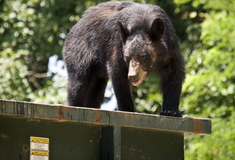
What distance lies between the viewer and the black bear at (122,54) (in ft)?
20.9

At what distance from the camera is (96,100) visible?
7680mm

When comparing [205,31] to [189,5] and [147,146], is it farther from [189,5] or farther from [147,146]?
[147,146]

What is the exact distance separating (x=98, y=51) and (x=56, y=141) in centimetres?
326

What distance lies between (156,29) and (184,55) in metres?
6.09

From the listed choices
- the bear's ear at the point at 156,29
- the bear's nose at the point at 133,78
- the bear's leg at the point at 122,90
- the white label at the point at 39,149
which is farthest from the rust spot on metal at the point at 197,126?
the bear's leg at the point at 122,90

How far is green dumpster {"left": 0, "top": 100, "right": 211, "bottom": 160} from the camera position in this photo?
3834mm

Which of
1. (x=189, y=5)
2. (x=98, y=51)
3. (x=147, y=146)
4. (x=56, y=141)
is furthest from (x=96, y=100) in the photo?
(x=189, y=5)

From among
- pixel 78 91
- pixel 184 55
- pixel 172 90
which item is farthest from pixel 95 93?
pixel 184 55

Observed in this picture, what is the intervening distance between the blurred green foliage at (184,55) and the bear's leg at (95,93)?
2083 millimetres

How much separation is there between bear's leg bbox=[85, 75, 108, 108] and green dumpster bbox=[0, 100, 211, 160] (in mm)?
2767

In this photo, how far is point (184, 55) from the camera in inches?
490

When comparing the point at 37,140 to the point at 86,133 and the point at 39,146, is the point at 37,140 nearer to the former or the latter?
the point at 39,146

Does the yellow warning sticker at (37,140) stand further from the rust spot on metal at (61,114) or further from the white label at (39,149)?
the rust spot on metal at (61,114)

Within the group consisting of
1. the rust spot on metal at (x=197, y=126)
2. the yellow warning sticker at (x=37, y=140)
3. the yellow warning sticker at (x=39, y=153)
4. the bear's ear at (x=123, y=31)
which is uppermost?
the bear's ear at (x=123, y=31)
